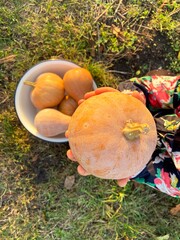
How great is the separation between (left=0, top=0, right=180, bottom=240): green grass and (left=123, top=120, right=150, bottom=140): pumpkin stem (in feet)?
2.97

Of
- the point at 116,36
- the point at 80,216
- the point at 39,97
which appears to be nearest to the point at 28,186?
the point at 80,216

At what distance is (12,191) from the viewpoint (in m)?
1.88

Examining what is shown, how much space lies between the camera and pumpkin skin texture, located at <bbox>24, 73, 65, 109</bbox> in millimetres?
1598

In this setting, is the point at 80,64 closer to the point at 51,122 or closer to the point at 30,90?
the point at 30,90

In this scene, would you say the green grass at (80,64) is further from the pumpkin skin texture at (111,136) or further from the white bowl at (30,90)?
the pumpkin skin texture at (111,136)

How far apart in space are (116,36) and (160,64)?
0.93 feet

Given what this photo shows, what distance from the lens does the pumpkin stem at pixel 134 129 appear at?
934 millimetres

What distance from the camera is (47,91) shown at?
160cm

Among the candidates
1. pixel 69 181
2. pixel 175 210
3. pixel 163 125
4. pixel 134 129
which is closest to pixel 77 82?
pixel 163 125

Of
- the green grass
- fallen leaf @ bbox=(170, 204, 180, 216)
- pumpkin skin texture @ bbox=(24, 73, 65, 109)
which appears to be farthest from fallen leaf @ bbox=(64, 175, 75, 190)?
fallen leaf @ bbox=(170, 204, 180, 216)

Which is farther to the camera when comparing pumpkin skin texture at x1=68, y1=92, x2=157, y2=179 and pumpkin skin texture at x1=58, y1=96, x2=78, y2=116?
pumpkin skin texture at x1=58, y1=96, x2=78, y2=116

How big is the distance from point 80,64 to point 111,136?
94cm

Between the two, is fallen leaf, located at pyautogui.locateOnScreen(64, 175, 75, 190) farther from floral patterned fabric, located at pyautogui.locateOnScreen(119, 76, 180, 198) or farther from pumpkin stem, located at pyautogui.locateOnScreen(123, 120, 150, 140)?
pumpkin stem, located at pyautogui.locateOnScreen(123, 120, 150, 140)

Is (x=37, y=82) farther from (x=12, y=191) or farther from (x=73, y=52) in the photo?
(x=12, y=191)
